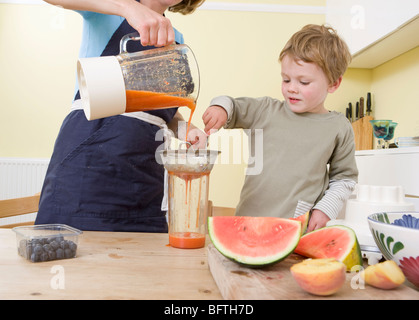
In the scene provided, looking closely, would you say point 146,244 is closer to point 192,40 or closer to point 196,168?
point 196,168

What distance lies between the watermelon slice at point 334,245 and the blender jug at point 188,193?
0.26 m

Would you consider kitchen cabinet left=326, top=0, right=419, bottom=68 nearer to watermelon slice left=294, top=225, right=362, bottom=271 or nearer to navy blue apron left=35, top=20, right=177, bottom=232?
navy blue apron left=35, top=20, right=177, bottom=232

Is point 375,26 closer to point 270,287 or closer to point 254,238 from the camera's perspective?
point 254,238

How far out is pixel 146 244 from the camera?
2.79 feet

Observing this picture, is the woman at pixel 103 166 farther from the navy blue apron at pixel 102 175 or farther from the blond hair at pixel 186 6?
the blond hair at pixel 186 6

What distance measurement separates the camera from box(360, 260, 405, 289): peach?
1.58 feet

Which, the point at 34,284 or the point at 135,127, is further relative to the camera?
the point at 135,127

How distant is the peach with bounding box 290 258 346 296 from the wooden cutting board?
0.04 feet

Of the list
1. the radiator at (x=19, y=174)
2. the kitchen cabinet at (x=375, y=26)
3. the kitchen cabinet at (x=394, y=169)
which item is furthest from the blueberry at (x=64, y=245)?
the radiator at (x=19, y=174)

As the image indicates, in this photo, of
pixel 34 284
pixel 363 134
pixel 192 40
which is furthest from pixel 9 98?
pixel 34 284

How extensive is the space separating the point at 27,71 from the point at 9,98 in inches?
11.2

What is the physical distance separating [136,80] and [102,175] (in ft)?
1.32

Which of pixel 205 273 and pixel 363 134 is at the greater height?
pixel 363 134
